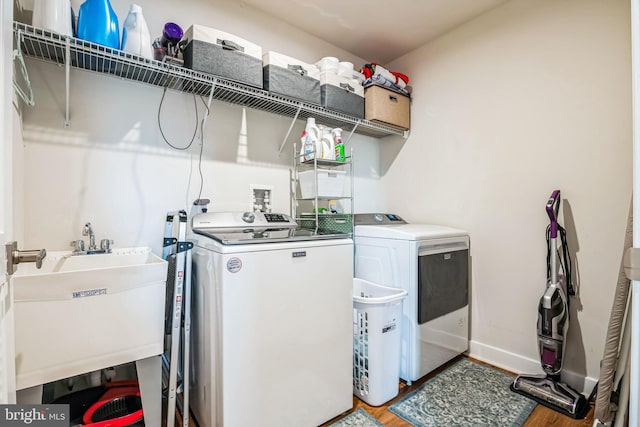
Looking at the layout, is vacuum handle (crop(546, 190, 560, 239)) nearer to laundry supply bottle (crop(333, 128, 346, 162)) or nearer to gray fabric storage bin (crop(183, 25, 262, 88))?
laundry supply bottle (crop(333, 128, 346, 162))

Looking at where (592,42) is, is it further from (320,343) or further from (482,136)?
(320,343)

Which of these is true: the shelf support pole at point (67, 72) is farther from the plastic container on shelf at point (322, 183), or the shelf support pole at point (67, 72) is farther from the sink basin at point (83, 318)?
the plastic container on shelf at point (322, 183)

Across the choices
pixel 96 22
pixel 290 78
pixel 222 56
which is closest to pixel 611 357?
pixel 290 78

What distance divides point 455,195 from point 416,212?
382mm

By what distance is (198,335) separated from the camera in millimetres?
1529

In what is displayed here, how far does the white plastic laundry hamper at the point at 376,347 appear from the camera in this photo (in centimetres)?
172

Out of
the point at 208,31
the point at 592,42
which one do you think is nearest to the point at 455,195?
the point at 592,42

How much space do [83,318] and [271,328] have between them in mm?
739

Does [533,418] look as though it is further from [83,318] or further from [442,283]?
[83,318]

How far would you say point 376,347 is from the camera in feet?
5.64

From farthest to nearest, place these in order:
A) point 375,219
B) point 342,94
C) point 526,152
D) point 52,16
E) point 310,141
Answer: point 375,219 → point 342,94 → point 310,141 → point 526,152 → point 52,16

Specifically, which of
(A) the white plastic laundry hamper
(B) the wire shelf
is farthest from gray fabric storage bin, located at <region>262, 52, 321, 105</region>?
A: (A) the white plastic laundry hamper

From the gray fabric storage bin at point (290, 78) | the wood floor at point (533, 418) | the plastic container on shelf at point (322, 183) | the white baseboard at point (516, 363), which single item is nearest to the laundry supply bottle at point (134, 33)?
the gray fabric storage bin at point (290, 78)

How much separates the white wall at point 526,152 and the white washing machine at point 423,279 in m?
0.20
